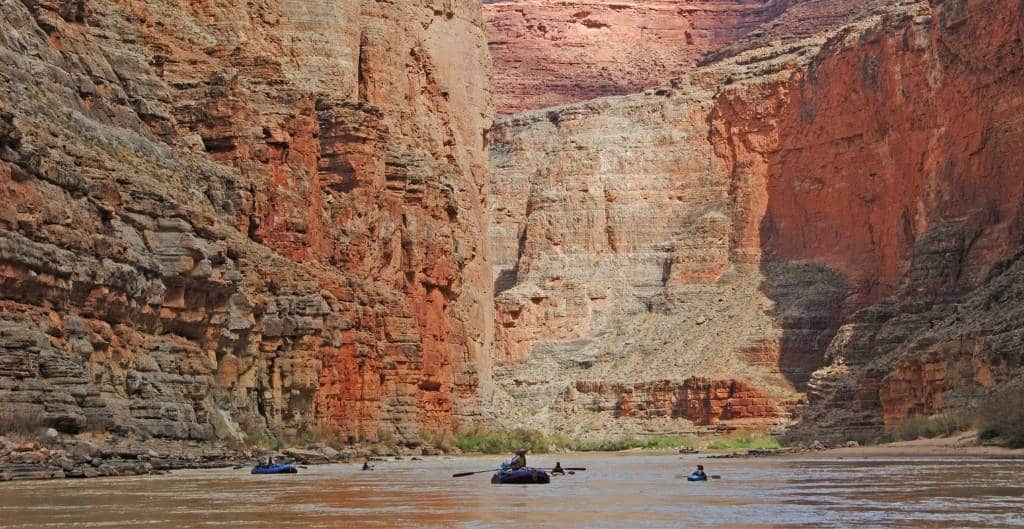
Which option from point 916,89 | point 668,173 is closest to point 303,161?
point 916,89

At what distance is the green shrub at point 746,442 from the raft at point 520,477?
178ft

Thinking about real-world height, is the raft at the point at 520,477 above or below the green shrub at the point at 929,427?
below

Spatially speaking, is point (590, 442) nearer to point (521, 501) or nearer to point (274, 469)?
point (274, 469)

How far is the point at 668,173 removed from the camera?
146 metres

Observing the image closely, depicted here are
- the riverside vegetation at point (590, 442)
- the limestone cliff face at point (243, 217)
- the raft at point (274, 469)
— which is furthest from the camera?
the riverside vegetation at point (590, 442)

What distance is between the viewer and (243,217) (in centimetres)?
6325

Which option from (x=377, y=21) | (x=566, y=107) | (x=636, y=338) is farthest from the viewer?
(x=566, y=107)

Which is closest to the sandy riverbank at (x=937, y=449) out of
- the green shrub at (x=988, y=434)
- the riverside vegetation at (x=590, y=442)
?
the green shrub at (x=988, y=434)

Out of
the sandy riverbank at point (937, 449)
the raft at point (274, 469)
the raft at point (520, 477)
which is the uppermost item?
the sandy riverbank at point (937, 449)

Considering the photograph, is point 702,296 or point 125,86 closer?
point 125,86

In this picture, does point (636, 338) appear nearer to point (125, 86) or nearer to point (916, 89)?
point (916, 89)

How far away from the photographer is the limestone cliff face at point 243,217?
147 feet

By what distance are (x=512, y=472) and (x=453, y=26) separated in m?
52.5

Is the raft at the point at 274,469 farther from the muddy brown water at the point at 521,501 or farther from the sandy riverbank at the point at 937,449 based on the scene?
the sandy riverbank at the point at 937,449
